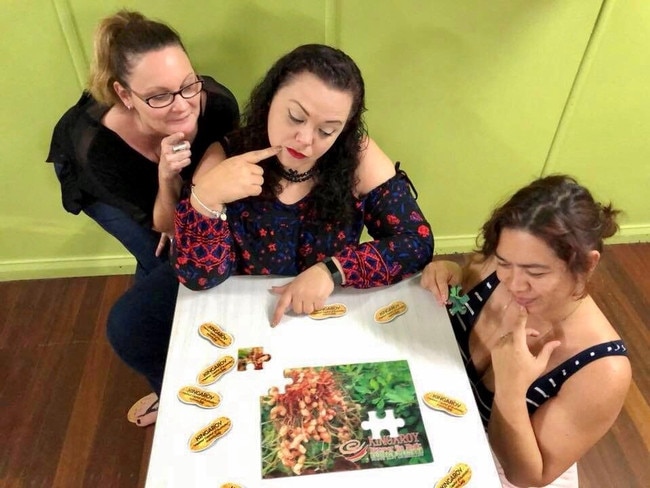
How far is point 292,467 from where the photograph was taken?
864 millimetres

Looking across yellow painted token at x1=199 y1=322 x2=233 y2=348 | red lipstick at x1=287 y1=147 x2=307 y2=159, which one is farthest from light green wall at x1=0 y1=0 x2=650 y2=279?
yellow painted token at x1=199 y1=322 x2=233 y2=348

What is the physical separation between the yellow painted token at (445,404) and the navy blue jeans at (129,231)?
3.03ft

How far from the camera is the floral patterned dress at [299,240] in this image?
1.14 m

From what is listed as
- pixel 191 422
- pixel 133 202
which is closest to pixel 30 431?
pixel 133 202

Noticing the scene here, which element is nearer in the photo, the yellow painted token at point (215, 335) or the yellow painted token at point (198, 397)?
the yellow painted token at point (198, 397)

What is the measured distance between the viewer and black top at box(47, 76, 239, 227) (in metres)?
1.39

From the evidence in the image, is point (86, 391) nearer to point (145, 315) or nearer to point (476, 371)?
point (145, 315)

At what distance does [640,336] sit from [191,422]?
5.89 ft

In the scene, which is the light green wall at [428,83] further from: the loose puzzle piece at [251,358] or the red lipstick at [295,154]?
the loose puzzle piece at [251,358]

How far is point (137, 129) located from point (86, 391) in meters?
0.98

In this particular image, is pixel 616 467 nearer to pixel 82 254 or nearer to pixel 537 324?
pixel 537 324

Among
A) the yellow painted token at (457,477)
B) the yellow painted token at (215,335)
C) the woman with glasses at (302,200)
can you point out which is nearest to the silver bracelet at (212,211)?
the woman with glasses at (302,200)

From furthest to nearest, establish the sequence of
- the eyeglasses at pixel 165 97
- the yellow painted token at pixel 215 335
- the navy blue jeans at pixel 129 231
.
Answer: the navy blue jeans at pixel 129 231 < the eyeglasses at pixel 165 97 < the yellow painted token at pixel 215 335

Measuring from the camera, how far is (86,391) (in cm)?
185
